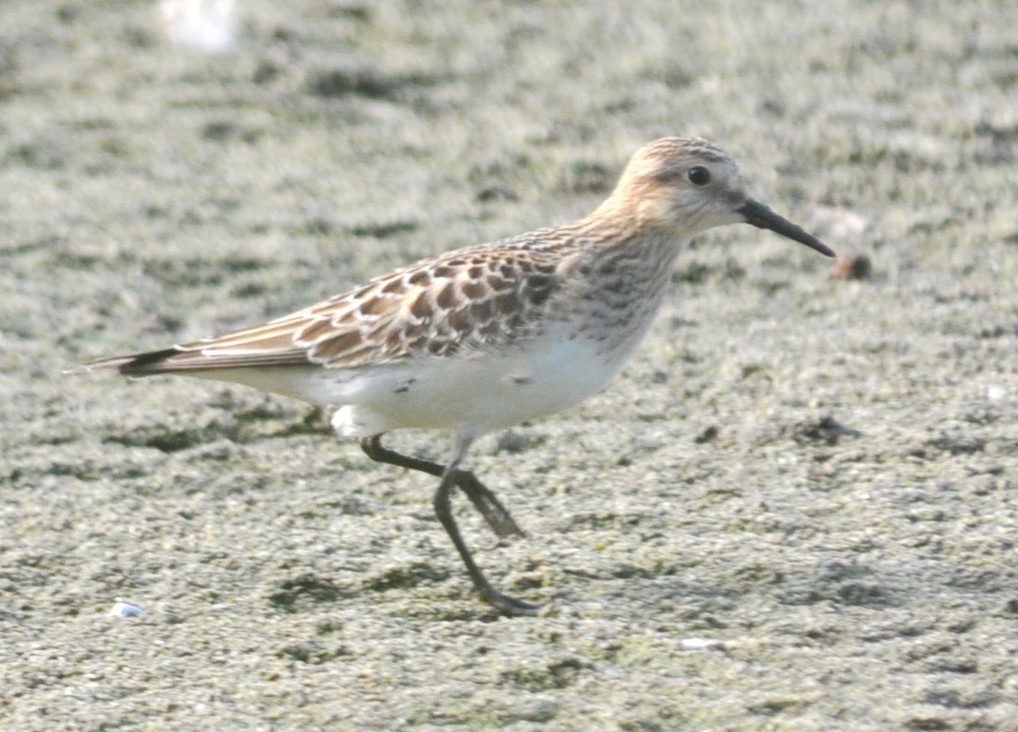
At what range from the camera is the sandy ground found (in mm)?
4281

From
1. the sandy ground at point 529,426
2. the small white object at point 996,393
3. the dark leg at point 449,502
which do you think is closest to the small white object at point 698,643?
the sandy ground at point 529,426

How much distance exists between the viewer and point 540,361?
4758mm

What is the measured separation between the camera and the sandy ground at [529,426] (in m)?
4.28

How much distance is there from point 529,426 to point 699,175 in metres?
1.09

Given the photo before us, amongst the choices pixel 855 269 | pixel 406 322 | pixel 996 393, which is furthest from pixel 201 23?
pixel 996 393

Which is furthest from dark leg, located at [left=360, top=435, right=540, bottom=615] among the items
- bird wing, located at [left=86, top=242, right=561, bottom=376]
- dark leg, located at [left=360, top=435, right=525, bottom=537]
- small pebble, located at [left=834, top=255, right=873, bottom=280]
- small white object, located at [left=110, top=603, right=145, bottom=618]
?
small pebble, located at [left=834, top=255, right=873, bottom=280]

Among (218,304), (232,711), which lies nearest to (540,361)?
(232,711)

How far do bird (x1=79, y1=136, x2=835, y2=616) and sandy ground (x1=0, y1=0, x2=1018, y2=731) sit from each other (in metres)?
0.37

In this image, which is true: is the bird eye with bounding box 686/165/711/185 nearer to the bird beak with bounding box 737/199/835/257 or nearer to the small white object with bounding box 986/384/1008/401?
the bird beak with bounding box 737/199/835/257

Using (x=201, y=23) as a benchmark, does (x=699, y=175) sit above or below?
below

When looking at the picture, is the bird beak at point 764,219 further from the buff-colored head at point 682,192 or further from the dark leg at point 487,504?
the dark leg at point 487,504

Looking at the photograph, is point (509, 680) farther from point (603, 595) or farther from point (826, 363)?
point (826, 363)

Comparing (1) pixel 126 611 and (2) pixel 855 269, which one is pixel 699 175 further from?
(1) pixel 126 611

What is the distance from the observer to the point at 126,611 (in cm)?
464
